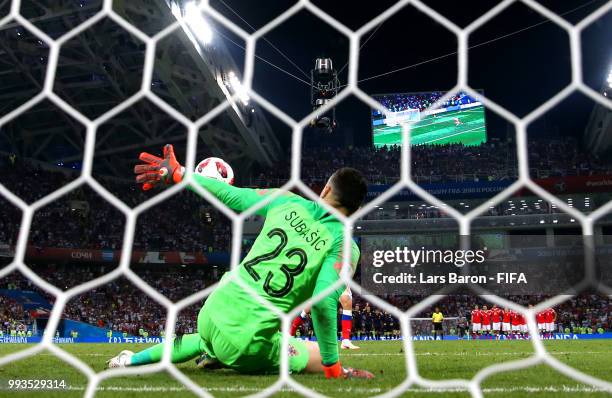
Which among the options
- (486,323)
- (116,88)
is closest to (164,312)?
(116,88)

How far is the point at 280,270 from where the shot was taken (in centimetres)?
310

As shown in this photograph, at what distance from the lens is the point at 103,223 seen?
24.4m

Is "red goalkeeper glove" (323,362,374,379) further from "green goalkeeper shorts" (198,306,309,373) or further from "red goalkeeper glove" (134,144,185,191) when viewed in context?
"red goalkeeper glove" (134,144,185,191)

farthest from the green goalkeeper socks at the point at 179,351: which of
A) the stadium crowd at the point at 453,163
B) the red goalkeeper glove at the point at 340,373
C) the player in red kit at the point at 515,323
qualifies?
the stadium crowd at the point at 453,163

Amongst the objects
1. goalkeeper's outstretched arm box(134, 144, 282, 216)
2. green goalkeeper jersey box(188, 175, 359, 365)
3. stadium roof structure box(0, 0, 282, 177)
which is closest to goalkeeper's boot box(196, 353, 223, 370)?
green goalkeeper jersey box(188, 175, 359, 365)

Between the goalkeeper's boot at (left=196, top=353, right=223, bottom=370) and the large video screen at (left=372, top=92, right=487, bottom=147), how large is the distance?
77.0 feet

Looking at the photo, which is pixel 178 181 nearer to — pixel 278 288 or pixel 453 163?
pixel 278 288

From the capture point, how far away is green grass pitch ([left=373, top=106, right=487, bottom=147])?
87.7 ft

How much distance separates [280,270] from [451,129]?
25.2 meters

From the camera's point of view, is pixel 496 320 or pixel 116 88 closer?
pixel 496 320

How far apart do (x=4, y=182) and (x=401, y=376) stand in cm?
2379

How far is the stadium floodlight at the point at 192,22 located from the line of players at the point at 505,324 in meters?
11.4

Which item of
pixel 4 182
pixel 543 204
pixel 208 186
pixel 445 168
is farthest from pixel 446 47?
pixel 208 186

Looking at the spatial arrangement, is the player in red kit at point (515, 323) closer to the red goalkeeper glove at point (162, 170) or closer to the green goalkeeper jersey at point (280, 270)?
the green goalkeeper jersey at point (280, 270)
